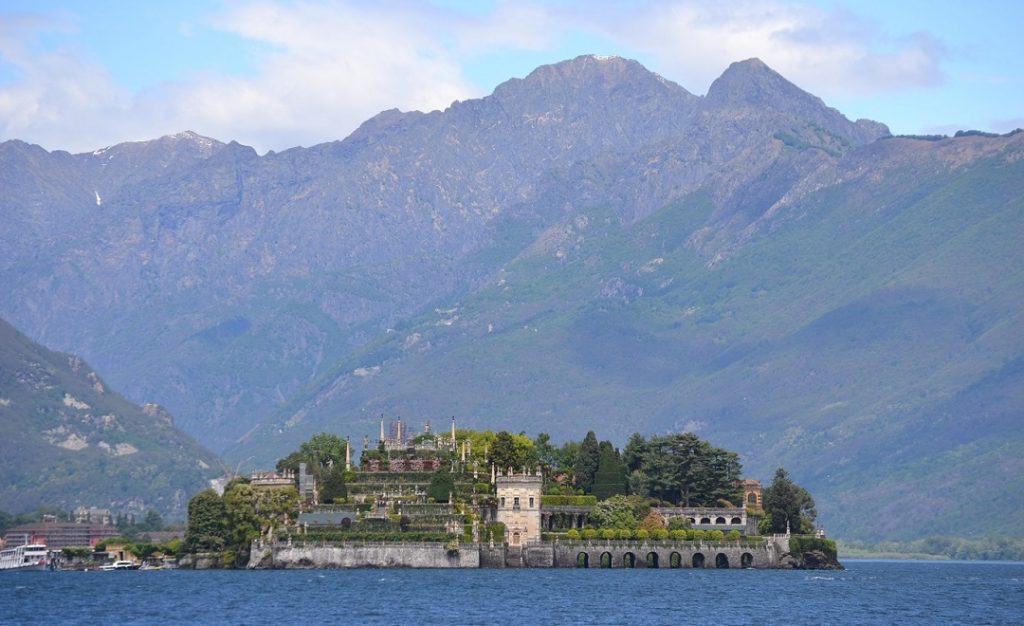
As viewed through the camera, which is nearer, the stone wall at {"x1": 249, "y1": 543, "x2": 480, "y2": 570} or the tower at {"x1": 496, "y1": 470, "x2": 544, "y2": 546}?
the stone wall at {"x1": 249, "y1": 543, "x2": 480, "y2": 570}

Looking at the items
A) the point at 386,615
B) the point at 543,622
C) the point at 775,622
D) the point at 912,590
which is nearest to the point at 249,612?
the point at 386,615

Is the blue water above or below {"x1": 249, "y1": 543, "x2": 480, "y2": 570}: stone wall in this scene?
below

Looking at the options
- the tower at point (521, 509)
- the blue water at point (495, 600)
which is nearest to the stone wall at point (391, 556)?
the blue water at point (495, 600)

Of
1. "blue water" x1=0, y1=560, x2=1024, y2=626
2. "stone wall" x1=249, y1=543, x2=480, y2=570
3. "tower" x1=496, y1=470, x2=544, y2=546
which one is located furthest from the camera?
"tower" x1=496, y1=470, x2=544, y2=546

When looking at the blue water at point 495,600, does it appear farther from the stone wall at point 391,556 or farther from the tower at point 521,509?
the tower at point 521,509

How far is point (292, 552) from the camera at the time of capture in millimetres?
197625

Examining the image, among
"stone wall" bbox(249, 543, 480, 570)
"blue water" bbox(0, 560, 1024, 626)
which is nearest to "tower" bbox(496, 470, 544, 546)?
"blue water" bbox(0, 560, 1024, 626)

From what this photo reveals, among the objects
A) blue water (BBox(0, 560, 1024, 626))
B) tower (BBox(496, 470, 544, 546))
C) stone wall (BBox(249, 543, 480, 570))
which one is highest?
tower (BBox(496, 470, 544, 546))

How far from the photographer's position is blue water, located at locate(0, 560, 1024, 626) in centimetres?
14475

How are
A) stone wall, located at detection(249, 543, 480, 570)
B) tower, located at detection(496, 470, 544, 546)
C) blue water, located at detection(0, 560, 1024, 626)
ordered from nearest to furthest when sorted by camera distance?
blue water, located at detection(0, 560, 1024, 626)
stone wall, located at detection(249, 543, 480, 570)
tower, located at detection(496, 470, 544, 546)

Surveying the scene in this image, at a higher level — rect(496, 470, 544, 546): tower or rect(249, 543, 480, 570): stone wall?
rect(496, 470, 544, 546): tower

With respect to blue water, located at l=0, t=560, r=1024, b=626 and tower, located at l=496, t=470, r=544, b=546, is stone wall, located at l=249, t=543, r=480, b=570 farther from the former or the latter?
tower, located at l=496, t=470, r=544, b=546

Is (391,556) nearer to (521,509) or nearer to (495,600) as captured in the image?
Answer: (521,509)

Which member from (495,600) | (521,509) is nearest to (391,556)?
(521,509)
